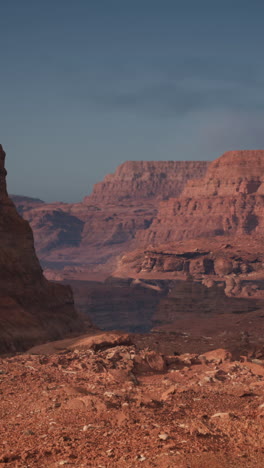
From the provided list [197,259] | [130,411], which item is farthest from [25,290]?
[197,259]

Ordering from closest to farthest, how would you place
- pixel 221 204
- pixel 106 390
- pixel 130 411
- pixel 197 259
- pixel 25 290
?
pixel 130 411
pixel 106 390
pixel 25 290
pixel 197 259
pixel 221 204

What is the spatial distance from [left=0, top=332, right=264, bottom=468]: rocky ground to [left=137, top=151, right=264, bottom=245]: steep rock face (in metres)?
140

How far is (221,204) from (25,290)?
464 feet

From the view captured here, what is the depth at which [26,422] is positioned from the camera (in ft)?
31.0

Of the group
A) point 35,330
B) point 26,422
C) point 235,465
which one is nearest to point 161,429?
point 235,465

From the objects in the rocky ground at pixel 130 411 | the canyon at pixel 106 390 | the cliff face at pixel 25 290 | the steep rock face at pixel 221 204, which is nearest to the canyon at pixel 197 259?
the steep rock face at pixel 221 204

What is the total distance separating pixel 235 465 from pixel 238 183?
167 meters

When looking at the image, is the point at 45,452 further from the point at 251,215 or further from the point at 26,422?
the point at 251,215

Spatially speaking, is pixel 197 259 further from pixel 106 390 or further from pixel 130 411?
pixel 130 411

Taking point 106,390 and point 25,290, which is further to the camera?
point 25,290

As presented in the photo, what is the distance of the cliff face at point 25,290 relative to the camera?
2731 cm

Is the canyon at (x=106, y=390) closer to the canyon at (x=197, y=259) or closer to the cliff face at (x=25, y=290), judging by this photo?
the cliff face at (x=25, y=290)

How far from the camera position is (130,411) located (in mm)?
9828

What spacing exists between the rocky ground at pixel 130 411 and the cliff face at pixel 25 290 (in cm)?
979
